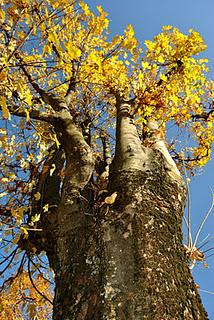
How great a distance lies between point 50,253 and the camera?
8.67 feet

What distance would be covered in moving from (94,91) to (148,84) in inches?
75.7

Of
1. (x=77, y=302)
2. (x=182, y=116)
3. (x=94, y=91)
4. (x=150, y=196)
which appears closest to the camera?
(x=77, y=302)

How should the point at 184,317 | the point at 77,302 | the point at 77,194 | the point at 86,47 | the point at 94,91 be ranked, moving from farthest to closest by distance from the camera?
the point at 94,91, the point at 86,47, the point at 77,194, the point at 77,302, the point at 184,317

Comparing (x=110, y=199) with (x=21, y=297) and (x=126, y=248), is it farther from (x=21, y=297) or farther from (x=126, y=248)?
(x=21, y=297)

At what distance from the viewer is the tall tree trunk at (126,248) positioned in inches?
66.5

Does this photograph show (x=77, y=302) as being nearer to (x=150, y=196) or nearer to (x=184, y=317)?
(x=184, y=317)

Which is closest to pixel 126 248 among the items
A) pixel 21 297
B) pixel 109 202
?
pixel 109 202

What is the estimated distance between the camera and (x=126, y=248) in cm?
195

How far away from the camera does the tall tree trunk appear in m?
1.69

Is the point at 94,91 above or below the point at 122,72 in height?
above

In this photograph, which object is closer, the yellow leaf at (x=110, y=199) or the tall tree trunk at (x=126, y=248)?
the tall tree trunk at (x=126, y=248)

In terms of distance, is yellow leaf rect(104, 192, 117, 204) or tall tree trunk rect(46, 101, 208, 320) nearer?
tall tree trunk rect(46, 101, 208, 320)

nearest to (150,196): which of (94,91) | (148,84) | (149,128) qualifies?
(149,128)

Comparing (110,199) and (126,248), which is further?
(110,199)
